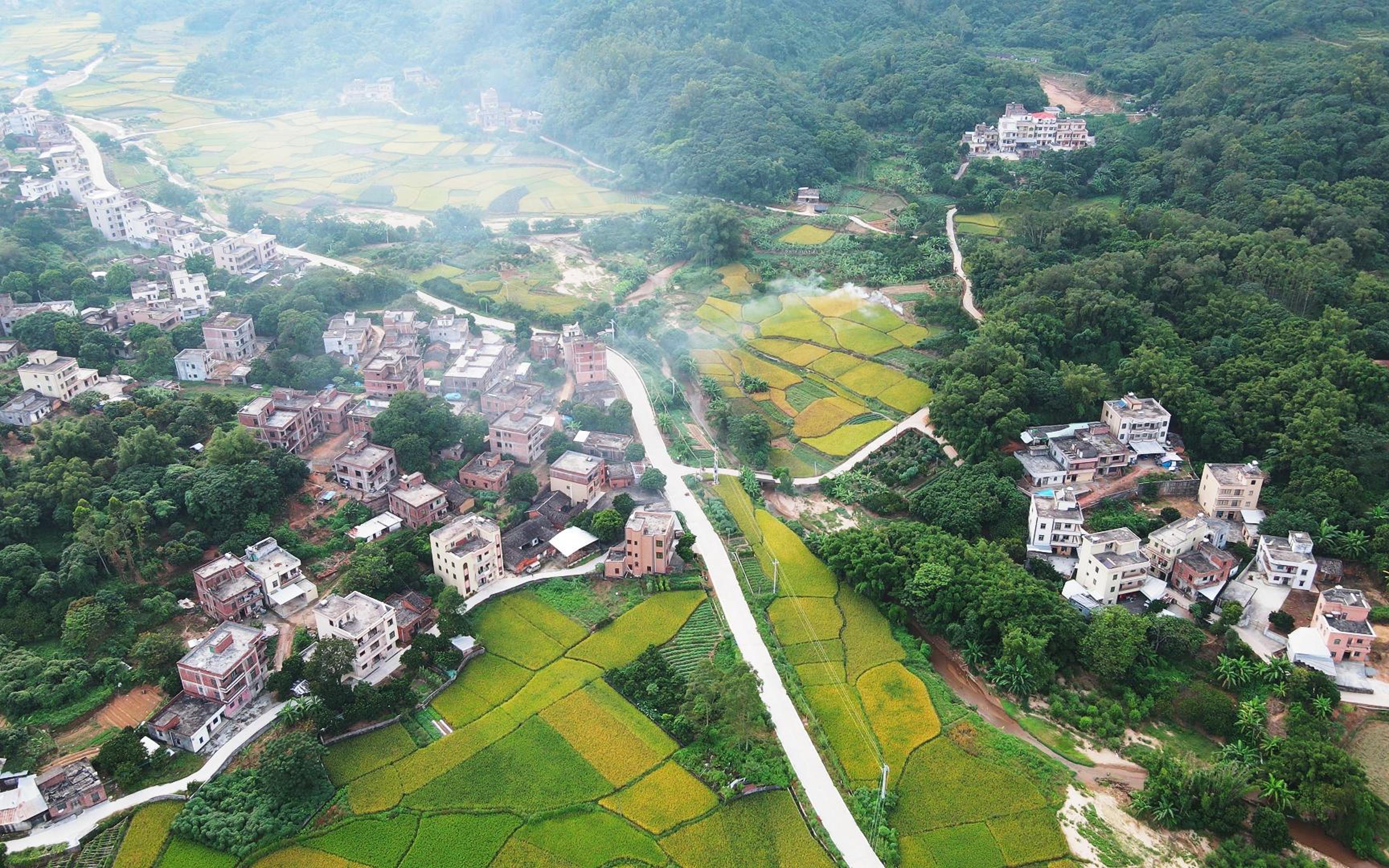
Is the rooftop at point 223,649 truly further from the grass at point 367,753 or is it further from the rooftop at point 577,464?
the rooftop at point 577,464

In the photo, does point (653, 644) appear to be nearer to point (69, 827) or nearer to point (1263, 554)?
point (69, 827)

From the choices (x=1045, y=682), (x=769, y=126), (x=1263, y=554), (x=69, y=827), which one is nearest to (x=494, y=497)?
(x=69, y=827)

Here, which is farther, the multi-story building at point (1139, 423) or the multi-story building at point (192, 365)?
the multi-story building at point (192, 365)

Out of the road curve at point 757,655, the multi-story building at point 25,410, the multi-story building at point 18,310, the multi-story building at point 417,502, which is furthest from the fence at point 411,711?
the multi-story building at point 18,310

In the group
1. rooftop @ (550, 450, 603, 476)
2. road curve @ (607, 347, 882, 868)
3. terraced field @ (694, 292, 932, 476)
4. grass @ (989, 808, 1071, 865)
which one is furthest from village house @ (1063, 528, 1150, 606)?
rooftop @ (550, 450, 603, 476)

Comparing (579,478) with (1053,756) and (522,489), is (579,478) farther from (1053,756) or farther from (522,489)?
(1053,756)

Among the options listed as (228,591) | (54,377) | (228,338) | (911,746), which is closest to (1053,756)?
(911,746)
